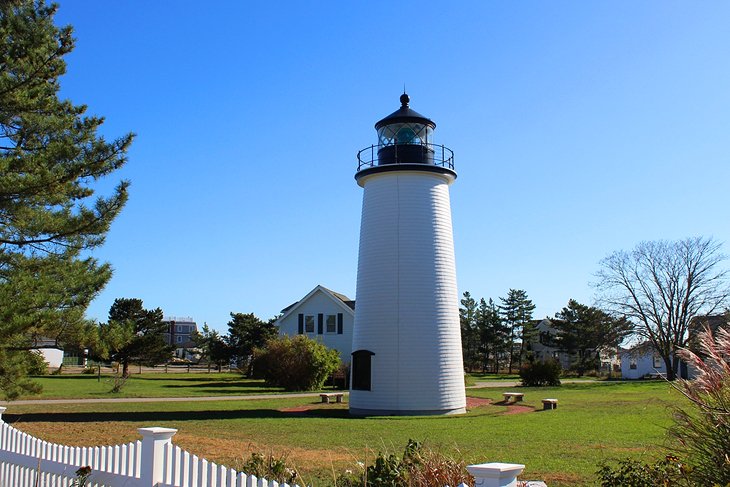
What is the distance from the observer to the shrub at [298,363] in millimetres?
35500

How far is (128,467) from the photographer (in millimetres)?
6426

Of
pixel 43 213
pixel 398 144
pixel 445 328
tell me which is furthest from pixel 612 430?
pixel 43 213

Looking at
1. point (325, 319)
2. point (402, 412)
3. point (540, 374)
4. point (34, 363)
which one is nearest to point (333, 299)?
point (325, 319)

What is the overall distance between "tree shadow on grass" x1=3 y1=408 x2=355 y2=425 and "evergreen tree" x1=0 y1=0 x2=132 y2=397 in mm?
3640

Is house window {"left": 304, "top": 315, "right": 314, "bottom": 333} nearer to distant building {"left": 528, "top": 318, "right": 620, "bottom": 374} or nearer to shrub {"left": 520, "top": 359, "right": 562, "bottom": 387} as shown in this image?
shrub {"left": 520, "top": 359, "right": 562, "bottom": 387}

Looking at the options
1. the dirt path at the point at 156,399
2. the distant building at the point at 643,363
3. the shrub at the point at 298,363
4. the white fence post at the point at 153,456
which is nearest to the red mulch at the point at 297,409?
the dirt path at the point at 156,399

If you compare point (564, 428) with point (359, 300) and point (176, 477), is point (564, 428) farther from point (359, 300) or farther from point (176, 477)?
point (176, 477)

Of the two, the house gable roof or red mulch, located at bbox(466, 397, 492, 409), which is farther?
the house gable roof

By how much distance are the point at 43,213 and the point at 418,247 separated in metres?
12.4

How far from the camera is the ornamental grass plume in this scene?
5.41 m

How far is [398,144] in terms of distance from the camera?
78.4 feet

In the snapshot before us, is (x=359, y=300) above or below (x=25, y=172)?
below

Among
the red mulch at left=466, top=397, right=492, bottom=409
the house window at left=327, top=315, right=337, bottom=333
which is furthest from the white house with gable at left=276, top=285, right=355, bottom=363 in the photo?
the red mulch at left=466, top=397, right=492, bottom=409

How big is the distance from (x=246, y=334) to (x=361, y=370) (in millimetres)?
37745
